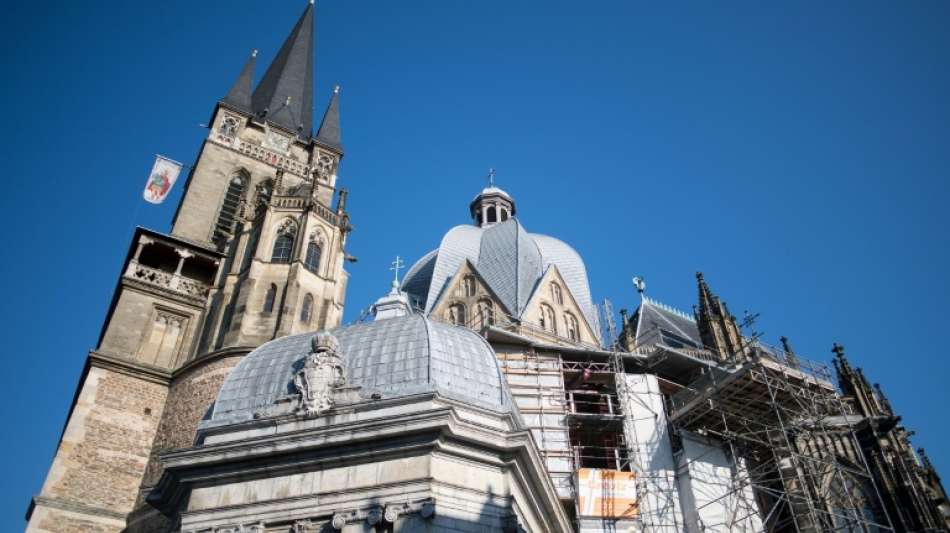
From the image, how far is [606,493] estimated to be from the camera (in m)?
23.2

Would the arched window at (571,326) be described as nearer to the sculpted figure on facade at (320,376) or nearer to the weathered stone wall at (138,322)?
the weathered stone wall at (138,322)

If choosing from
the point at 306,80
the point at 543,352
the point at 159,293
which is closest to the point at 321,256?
the point at 159,293

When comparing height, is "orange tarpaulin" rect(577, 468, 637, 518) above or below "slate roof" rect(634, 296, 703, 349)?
below

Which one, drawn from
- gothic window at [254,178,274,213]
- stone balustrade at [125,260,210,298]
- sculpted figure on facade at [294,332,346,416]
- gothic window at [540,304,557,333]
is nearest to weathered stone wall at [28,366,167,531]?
stone balustrade at [125,260,210,298]

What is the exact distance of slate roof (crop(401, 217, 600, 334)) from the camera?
3831 cm

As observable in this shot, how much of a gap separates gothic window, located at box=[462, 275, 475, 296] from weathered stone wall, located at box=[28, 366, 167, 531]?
1671 centimetres

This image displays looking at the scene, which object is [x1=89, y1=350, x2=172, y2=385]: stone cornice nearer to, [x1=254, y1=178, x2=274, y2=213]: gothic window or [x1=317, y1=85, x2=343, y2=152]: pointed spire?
[x1=254, y1=178, x2=274, y2=213]: gothic window

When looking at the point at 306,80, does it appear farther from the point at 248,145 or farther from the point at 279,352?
the point at 279,352

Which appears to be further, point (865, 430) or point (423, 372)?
point (865, 430)

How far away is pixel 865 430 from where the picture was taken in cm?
3309

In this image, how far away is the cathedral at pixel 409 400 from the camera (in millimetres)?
13859

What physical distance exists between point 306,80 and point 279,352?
34775 mm

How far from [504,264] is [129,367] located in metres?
19.7

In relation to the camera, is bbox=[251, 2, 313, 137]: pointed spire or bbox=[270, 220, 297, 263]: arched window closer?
bbox=[270, 220, 297, 263]: arched window
